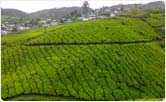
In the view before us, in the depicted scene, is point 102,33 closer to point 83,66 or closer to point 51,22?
point 83,66

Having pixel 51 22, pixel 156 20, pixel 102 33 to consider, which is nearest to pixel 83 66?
pixel 102 33

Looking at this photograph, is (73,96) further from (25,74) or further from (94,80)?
(25,74)

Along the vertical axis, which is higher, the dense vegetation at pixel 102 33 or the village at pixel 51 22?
the dense vegetation at pixel 102 33

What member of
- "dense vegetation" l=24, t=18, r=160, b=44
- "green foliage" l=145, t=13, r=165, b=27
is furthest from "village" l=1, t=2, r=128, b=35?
"dense vegetation" l=24, t=18, r=160, b=44

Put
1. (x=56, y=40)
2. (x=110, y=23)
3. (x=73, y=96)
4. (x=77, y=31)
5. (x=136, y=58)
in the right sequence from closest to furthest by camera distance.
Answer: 1. (x=73, y=96)
2. (x=136, y=58)
3. (x=56, y=40)
4. (x=77, y=31)
5. (x=110, y=23)

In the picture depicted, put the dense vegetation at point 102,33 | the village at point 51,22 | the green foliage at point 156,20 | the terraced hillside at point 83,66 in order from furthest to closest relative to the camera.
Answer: the village at point 51,22 < the green foliage at point 156,20 < the dense vegetation at point 102,33 < the terraced hillside at point 83,66

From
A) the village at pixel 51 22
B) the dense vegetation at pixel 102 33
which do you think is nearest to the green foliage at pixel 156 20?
the dense vegetation at pixel 102 33

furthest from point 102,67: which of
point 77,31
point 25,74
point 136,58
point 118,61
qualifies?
point 77,31

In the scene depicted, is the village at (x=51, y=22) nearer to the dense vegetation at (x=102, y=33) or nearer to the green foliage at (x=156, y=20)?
the green foliage at (x=156, y=20)
